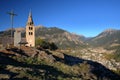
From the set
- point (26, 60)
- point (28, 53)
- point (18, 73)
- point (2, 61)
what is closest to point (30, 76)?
point (18, 73)

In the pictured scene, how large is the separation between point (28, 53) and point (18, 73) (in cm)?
2832

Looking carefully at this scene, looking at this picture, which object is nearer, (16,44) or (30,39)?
(16,44)

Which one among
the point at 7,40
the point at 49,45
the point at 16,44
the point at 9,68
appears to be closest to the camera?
the point at 9,68

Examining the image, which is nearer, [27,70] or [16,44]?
[27,70]

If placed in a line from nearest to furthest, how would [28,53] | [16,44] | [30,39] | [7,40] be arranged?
[28,53]
[16,44]
[7,40]
[30,39]

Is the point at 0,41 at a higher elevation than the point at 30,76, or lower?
higher

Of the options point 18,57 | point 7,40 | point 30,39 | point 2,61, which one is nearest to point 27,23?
point 30,39

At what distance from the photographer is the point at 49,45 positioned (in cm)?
13725

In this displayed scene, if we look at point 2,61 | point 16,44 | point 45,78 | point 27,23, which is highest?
point 27,23

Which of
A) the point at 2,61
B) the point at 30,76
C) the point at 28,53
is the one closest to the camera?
the point at 30,76

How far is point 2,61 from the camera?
167 feet

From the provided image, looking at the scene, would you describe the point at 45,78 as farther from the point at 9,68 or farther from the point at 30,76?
the point at 9,68

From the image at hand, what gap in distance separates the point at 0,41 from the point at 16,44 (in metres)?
8.03

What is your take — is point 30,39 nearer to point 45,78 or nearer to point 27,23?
point 27,23
